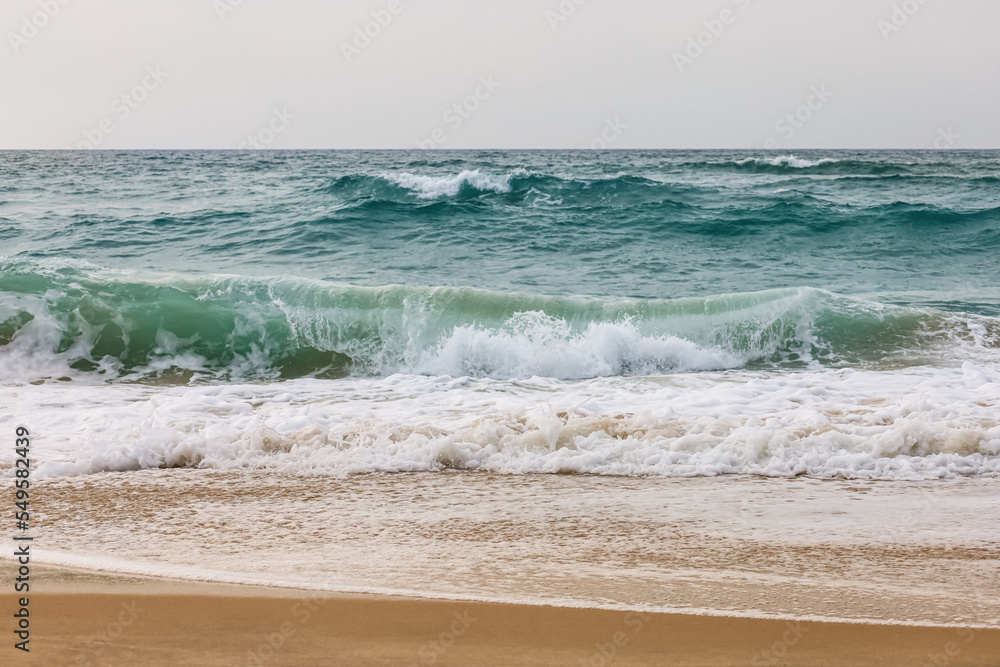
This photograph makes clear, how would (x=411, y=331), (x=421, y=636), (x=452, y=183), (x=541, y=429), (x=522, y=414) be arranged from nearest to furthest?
(x=421, y=636), (x=541, y=429), (x=522, y=414), (x=411, y=331), (x=452, y=183)

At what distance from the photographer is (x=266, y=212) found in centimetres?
1638

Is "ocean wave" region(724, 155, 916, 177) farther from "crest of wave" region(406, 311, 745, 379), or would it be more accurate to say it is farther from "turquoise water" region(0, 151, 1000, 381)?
"crest of wave" region(406, 311, 745, 379)

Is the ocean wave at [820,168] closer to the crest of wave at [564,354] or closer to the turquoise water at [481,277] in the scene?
the turquoise water at [481,277]

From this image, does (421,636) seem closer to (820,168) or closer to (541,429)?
(541,429)

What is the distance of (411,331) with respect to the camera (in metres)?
8.62

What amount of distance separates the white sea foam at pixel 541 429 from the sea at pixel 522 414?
0.09ft

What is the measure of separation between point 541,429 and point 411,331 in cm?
401

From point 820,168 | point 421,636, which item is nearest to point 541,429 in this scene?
point 421,636

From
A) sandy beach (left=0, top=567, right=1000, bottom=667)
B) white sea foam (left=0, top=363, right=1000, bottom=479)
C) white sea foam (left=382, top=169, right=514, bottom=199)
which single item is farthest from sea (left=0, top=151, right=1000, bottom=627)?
white sea foam (left=382, top=169, right=514, bottom=199)

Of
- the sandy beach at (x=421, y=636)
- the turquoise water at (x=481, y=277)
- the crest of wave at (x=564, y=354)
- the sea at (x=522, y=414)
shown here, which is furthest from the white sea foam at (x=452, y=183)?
the sandy beach at (x=421, y=636)

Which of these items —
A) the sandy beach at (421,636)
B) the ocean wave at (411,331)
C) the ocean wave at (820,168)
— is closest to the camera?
the sandy beach at (421,636)

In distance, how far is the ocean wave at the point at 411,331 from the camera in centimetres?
785

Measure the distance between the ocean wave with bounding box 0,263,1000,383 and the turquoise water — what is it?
27 millimetres

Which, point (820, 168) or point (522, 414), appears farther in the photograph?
point (820, 168)
